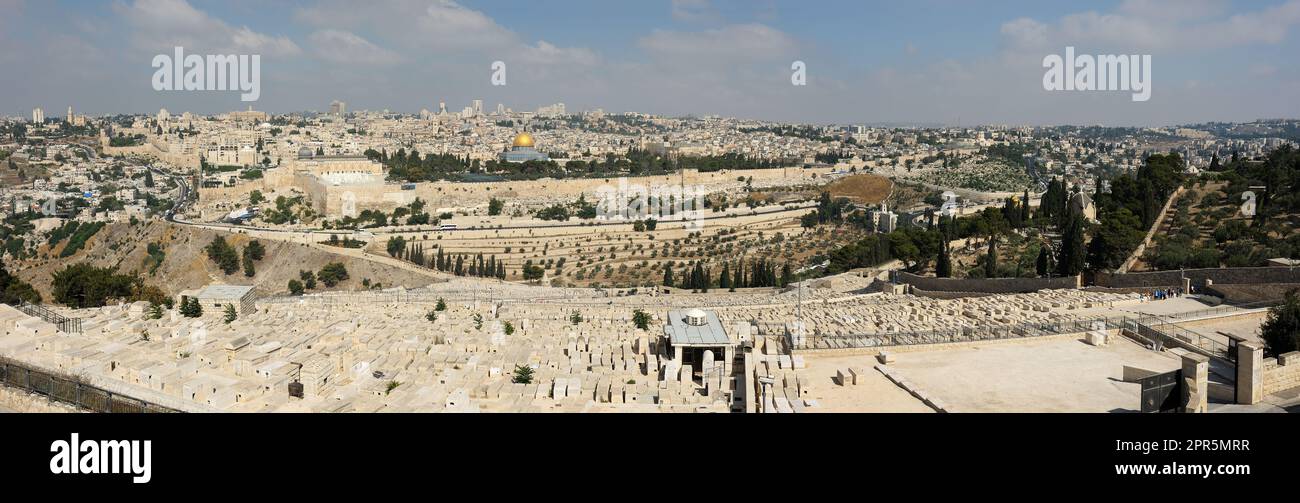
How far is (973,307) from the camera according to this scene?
1616 cm

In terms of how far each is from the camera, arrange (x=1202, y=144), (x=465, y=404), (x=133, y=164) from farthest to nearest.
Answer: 1. (x=1202, y=144)
2. (x=133, y=164)
3. (x=465, y=404)

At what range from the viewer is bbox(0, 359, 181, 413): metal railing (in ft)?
29.8

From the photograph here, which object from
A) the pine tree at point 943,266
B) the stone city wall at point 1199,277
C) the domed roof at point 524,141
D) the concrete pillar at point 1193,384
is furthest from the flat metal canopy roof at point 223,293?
the domed roof at point 524,141

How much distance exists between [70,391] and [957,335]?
1129 cm

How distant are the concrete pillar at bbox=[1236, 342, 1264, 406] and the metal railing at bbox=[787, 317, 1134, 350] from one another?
4.03m

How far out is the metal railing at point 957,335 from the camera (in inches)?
504

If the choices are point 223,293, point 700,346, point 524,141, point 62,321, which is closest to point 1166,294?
point 700,346

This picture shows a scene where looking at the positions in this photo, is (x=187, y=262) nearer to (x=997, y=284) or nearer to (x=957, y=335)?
(x=997, y=284)

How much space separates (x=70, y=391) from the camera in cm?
960

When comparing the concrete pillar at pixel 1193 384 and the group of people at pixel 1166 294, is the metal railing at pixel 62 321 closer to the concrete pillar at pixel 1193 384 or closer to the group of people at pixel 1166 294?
the concrete pillar at pixel 1193 384

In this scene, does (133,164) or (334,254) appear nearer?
(334,254)
